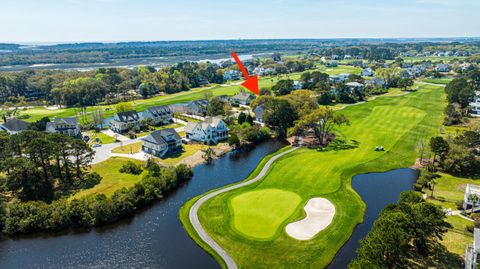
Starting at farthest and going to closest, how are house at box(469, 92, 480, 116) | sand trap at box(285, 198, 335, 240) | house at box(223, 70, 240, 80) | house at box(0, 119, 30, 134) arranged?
house at box(223, 70, 240, 80) → house at box(469, 92, 480, 116) → house at box(0, 119, 30, 134) → sand trap at box(285, 198, 335, 240)

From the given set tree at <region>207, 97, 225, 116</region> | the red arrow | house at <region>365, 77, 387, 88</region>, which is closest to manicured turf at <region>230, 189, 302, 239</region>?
the red arrow

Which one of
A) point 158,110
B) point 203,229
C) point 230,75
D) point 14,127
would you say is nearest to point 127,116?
point 158,110

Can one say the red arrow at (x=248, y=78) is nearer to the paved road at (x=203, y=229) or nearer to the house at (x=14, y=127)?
the paved road at (x=203, y=229)

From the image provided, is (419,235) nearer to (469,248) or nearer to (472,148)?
(469,248)

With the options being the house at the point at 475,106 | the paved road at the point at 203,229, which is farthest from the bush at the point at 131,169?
the house at the point at 475,106

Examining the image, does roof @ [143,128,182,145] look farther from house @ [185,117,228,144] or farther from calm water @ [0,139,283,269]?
calm water @ [0,139,283,269]

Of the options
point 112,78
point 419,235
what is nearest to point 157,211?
point 419,235
